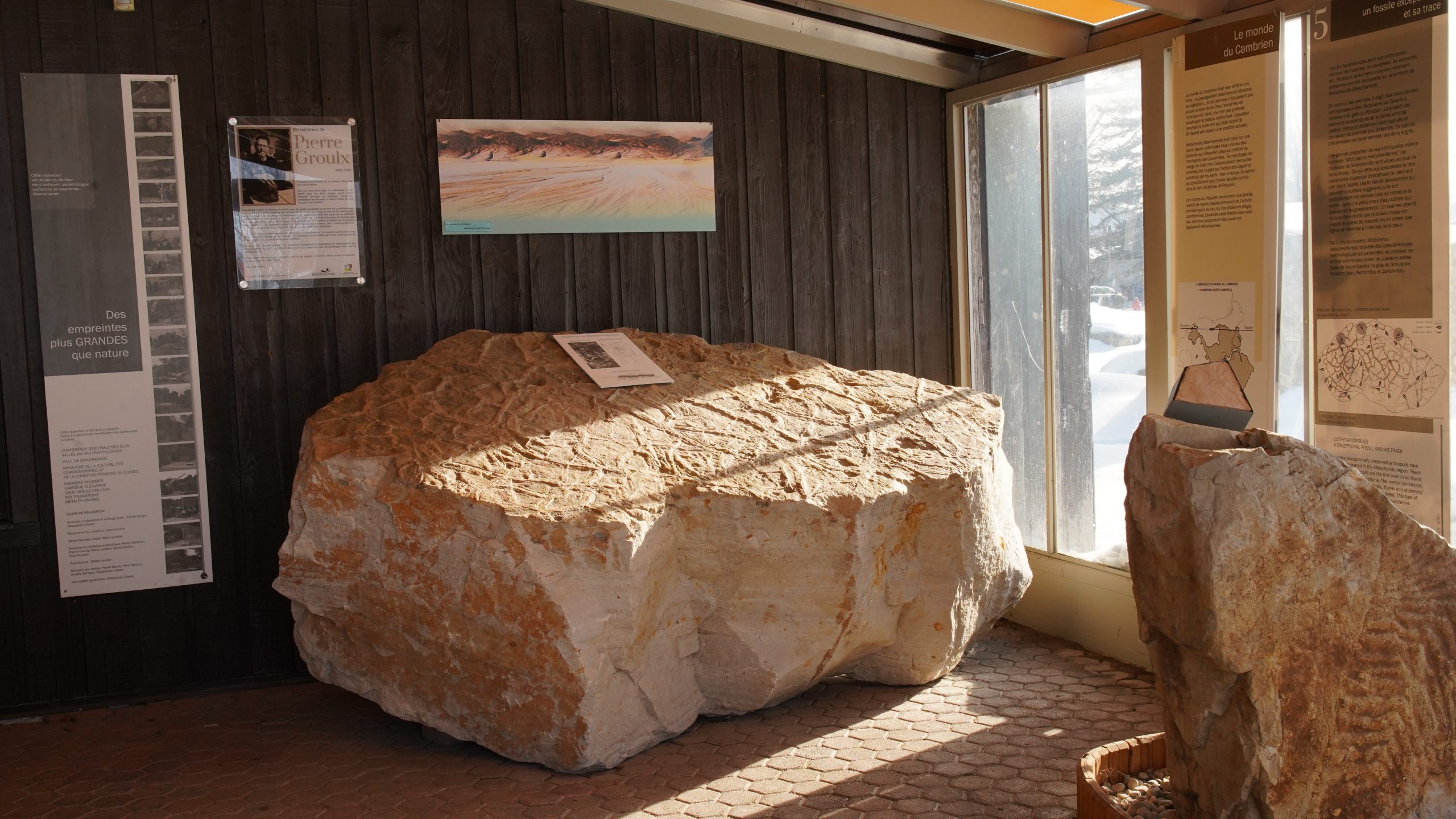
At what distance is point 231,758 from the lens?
404 centimetres

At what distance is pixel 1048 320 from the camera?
517 cm

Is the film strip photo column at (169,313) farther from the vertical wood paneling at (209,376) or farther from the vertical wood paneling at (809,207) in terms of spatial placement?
the vertical wood paneling at (809,207)

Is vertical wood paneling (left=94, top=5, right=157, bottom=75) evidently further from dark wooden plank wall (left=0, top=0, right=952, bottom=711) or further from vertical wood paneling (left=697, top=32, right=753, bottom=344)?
vertical wood paneling (left=697, top=32, right=753, bottom=344)

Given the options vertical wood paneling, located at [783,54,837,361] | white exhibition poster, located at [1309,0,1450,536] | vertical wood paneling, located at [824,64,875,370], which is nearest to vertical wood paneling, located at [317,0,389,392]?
vertical wood paneling, located at [783,54,837,361]

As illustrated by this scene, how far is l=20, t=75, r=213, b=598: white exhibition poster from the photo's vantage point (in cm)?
452

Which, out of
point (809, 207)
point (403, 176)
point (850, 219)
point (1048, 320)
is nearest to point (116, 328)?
point (403, 176)

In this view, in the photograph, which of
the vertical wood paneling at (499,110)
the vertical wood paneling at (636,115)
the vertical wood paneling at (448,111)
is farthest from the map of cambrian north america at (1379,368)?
the vertical wood paneling at (448,111)

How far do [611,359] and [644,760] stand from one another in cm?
165

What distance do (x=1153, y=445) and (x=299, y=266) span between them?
361cm

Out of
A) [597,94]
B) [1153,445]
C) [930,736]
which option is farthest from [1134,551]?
[597,94]

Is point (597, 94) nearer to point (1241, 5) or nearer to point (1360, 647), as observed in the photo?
point (1241, 5)

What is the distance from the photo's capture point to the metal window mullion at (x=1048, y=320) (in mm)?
5133

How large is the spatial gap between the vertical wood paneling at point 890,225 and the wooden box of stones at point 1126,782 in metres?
2.80

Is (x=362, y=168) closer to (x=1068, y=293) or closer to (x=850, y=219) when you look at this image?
(x=850, y=219)
